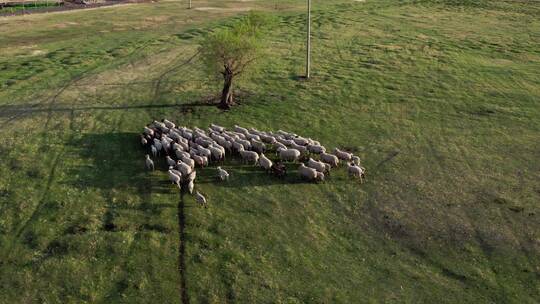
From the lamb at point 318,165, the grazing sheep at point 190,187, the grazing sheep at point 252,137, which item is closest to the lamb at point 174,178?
the grazing sheep at point 190,187

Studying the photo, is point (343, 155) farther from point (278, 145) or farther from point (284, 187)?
point (284, 187)

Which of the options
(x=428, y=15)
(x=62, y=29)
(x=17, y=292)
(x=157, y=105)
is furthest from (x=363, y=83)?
(x=62, y=29)

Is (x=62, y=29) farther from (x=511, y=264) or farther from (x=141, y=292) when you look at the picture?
(x=511, y=264)

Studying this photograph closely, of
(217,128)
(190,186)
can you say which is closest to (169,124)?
(217,128)

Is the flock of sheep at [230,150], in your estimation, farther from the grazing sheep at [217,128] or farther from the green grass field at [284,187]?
the green grass field at [284,187]

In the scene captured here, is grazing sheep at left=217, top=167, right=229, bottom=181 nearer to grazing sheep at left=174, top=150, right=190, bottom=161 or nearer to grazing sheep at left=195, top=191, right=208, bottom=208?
grazing sheep at left=195, top=191, right=208, bottom=208

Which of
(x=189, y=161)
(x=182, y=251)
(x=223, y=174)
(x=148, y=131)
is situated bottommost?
(x=182, y=251)
